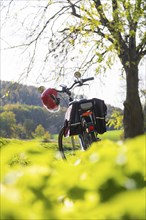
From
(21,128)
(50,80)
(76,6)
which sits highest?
(76,6)

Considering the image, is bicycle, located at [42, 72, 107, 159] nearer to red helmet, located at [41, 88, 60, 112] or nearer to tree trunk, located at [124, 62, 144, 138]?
red helmet, located at [41, 88, 60, 112]

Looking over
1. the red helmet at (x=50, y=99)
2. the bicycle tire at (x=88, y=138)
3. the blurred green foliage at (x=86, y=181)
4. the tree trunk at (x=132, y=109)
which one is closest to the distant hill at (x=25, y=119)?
the tree trunk at (x=132, y=109)

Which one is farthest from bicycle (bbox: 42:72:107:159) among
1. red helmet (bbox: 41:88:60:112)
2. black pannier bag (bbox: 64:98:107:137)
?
red helmet (bbox: 41:88:60:112)

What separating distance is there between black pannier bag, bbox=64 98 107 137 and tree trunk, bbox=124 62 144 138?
8.06 m

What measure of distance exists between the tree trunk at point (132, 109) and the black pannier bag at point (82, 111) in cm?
806

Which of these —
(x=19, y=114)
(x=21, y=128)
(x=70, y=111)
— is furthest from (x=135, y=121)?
(x=19, y=114)

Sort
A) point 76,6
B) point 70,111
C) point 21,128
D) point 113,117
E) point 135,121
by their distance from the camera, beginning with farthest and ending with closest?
point 21,128 → point 113,117 → point 76,6 → point 135,121 → point 70,111

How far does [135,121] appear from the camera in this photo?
42.4 feet

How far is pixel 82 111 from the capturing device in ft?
15.4

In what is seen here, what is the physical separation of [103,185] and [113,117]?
50.8ft

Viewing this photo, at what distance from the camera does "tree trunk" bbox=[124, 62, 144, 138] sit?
12.9 meters

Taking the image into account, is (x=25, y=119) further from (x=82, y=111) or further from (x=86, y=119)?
(x=82, y=111)

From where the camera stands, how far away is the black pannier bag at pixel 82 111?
184 inches

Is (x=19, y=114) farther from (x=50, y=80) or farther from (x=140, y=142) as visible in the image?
(x=140, y=142)
